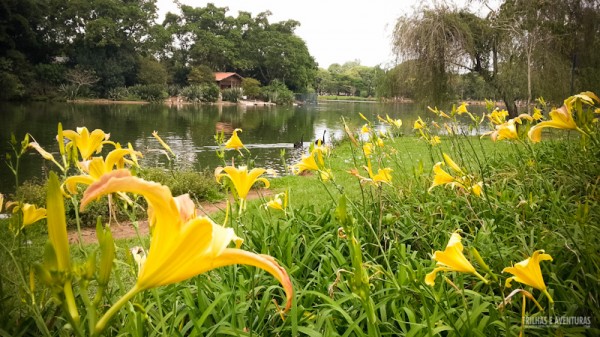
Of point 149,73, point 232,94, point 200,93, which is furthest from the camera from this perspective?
point 232,94

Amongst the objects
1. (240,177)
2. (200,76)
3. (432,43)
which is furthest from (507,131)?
(200,76)

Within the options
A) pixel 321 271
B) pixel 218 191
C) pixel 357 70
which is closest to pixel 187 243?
pixel 321 271

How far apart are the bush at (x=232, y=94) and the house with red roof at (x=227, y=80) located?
420cm

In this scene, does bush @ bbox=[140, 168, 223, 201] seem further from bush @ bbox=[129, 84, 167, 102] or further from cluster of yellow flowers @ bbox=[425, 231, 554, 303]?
bush @ bbox=[129, 84, 167, 102]

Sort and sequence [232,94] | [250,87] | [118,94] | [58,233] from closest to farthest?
[58,233]
[118,94]
[232,94]
[250,87]

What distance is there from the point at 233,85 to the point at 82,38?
57.1 ft

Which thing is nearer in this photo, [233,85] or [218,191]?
[218,191]

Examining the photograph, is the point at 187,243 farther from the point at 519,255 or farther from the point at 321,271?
the point at 519,255

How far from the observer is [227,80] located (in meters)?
46.9

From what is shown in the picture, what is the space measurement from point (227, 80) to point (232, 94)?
685 centimetres

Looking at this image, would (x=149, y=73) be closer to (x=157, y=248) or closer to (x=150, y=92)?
(x=150, y=92)

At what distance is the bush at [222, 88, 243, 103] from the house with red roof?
4198 millimetres

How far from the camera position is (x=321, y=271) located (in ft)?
5.10

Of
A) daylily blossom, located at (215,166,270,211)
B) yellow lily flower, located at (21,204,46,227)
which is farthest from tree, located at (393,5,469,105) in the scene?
yellow lily flower, located at (21,204,46,227)
